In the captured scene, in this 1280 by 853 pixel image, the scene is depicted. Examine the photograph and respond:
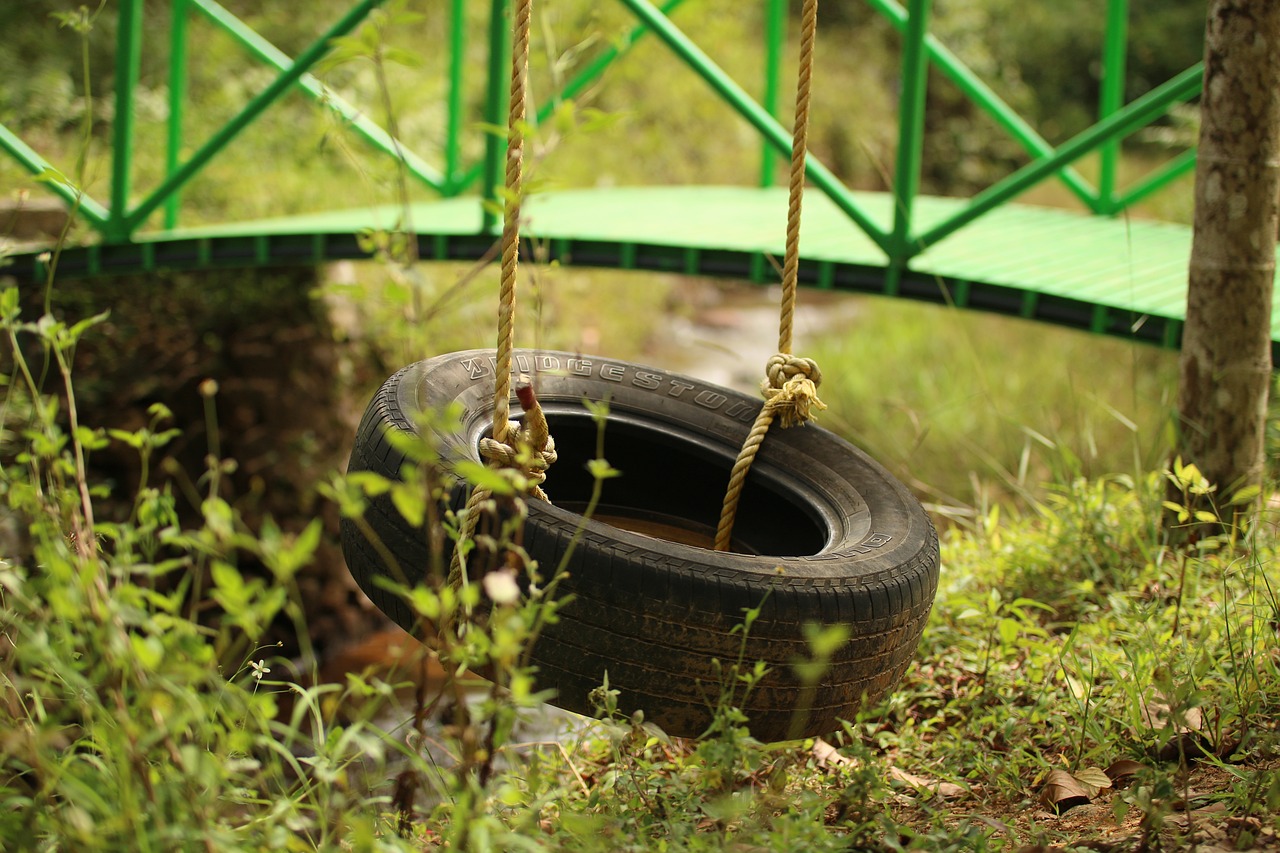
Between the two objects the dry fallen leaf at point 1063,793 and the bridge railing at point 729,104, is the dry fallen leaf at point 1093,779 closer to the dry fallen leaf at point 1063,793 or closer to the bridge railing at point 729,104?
the dry fallen leaf at point 1063,793

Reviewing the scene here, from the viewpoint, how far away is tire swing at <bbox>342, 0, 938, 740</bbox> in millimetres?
1873

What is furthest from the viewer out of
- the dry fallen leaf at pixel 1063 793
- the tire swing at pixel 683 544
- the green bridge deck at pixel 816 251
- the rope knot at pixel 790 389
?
the green bridge deck at pixel 816 251

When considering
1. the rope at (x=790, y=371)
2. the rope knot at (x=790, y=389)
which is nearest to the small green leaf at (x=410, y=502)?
the rope at (x=790, y=371)

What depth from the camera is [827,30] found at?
44.6 ft

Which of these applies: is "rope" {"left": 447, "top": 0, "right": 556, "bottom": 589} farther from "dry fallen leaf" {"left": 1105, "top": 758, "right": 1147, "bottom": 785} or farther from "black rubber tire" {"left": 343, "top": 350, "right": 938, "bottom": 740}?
"dry fallen leaf" {"left": 1105, "top": 758, "right": 1147, "bottom": 785}

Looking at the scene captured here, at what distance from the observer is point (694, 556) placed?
192 centimetres

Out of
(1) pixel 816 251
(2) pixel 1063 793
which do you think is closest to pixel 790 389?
(2) pixel 1063 793

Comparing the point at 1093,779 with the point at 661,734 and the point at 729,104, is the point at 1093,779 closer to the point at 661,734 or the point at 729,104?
the point at 661,734

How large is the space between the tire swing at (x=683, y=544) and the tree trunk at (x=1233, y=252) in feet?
3.45

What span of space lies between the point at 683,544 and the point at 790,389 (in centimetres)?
45

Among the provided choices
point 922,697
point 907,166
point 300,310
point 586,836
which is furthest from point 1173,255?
point 300,310

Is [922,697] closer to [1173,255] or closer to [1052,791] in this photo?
[1052,791]

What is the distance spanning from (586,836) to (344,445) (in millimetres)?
4712

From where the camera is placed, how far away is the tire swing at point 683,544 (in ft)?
6.15
